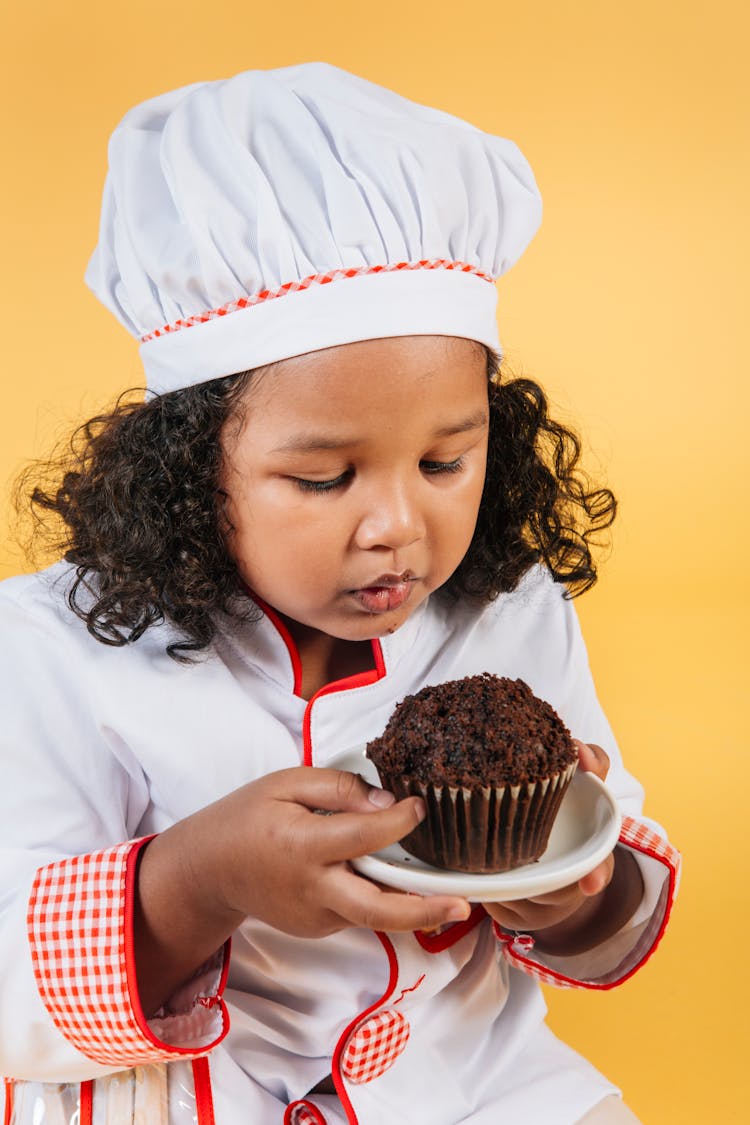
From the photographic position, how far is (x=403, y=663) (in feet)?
6.06

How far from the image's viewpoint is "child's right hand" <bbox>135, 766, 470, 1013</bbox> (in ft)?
4.39

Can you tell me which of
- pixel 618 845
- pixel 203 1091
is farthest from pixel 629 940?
pixel 203 1091

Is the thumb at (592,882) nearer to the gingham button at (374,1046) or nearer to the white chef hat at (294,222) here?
the gingham button at (374,1046)

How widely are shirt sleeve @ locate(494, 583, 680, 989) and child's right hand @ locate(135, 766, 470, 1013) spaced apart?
17.7 inches

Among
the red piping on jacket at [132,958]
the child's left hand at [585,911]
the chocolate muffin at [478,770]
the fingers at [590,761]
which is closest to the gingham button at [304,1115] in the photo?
the red piping on jacket at [132,958]

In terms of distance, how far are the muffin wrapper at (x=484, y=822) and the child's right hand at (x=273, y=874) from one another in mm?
40

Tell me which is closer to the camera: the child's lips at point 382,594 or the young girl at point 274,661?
the young girl at point 274,661

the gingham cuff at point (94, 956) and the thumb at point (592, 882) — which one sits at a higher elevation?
the thumb at point (592, 882)

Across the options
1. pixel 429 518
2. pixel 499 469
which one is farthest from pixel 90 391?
pixel 429 518

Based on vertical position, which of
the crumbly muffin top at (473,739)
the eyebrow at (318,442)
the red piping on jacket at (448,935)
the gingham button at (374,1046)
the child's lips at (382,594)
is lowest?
the gingham button at (374,1046)

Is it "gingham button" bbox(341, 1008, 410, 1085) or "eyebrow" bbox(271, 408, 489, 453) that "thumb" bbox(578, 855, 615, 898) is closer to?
"gingham button" bbox(341, 1008, 410, 1085)

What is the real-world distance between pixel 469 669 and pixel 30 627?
59 centimetres

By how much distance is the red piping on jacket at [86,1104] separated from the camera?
5.26 ft

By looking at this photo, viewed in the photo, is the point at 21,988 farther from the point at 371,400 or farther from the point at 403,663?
the point at 371,400
